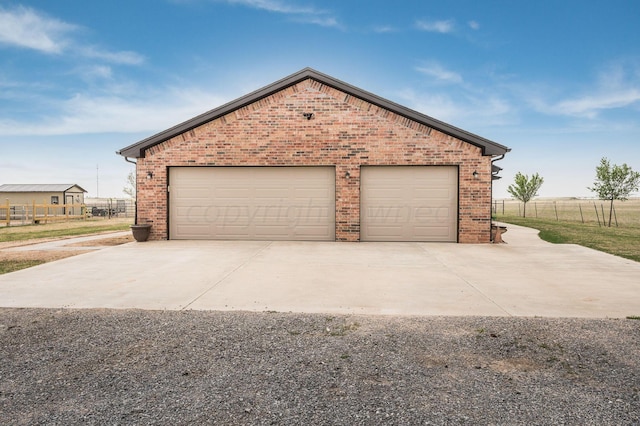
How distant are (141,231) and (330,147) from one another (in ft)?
22.6

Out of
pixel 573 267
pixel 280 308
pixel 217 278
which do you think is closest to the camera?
pixel 280 308

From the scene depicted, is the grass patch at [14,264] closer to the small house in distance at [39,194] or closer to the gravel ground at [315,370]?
the gravel ground at [315,370]

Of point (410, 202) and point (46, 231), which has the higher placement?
point (410, 202)

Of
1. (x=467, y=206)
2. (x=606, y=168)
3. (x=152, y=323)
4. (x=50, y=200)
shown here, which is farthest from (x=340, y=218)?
(x=606, y=168)

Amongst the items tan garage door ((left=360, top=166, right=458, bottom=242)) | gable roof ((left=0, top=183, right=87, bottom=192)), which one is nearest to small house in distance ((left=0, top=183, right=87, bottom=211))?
gable roof ((left=0, top=183, right=87, bottom=192))

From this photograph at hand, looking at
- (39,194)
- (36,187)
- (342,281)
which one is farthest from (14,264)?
(36,187)

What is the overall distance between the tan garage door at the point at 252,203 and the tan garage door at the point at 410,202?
1.31 m

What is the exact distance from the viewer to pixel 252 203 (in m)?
13.2

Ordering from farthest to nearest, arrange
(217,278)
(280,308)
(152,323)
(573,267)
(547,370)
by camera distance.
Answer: (573,267) < (217,278) < (280,308) < (152,323) < (547,370)

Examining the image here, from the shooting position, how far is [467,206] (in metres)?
12.7

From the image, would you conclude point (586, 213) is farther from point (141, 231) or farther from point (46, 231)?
point (46, 231)

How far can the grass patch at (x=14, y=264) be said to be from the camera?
8.11m

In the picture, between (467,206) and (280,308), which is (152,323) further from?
(467,206)

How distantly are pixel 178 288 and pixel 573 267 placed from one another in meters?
7.97
